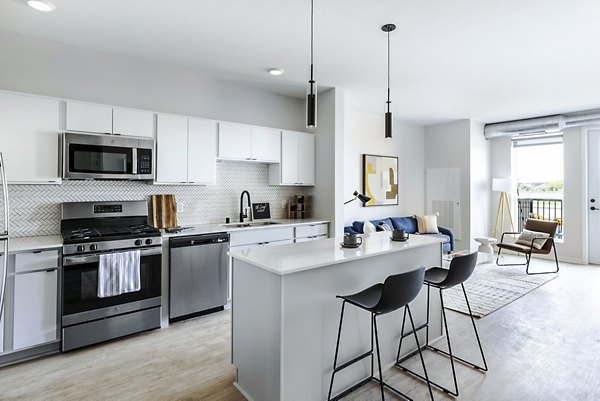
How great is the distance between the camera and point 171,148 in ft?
12.0

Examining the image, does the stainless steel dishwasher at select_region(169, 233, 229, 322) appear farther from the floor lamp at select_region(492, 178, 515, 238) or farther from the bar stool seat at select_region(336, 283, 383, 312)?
the floor lamp at select_region(492, 178, 515, 238)

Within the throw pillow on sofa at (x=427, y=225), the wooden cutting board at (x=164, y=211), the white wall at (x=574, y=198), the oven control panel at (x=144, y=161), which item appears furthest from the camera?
the throw pillow on sofa at (x=427, y=225)

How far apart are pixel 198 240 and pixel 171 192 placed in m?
0.82

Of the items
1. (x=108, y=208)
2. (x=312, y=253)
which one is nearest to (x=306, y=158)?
(x=108, y=208)

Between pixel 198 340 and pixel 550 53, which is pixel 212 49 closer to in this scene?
pixel 198 340

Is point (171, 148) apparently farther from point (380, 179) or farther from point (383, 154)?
point (383, 154)

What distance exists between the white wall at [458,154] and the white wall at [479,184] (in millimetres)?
91

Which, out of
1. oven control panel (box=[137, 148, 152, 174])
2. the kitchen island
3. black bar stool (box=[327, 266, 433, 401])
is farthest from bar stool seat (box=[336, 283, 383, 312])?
oven control panel (box=[137, 148, 152, 174])

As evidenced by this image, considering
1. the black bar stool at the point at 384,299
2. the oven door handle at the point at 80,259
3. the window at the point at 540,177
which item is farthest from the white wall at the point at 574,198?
the oven door handle at the point at 80,259

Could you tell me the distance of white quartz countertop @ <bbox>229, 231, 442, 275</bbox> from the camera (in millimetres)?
1970

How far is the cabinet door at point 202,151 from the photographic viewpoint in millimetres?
3816

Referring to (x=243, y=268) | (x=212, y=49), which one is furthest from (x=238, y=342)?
(x=212, y=49)

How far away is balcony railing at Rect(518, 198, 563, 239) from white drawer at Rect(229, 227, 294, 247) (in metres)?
5.74

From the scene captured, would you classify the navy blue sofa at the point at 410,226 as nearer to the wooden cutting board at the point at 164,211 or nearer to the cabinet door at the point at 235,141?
the cabinet door at the point at 235,141
